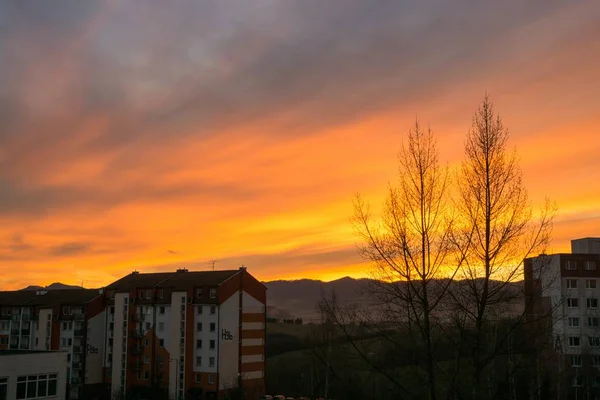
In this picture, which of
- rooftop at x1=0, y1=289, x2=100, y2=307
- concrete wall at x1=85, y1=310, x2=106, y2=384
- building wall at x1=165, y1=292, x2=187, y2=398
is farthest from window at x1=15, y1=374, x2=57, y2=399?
rooftop at x1=0, y1=289, x2=100, y2=307

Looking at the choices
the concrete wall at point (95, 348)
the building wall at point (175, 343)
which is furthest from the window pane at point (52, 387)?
the concrete wall at point (95, 348)

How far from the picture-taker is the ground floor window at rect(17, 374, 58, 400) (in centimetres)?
3153

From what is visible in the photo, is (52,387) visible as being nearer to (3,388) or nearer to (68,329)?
(3,388)

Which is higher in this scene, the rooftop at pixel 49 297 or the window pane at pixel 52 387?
the rooftop at pixel 49 297

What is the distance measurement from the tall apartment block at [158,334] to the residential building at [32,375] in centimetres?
2974

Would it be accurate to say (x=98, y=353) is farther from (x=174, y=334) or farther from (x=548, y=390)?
(x=548, y=390)

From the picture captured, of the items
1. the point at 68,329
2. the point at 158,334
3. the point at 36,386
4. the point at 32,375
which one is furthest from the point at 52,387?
the point at 68,329

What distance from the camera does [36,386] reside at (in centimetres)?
3228

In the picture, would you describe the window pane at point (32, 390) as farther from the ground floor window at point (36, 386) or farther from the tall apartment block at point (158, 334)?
the tall apartment block at point (158, 334)

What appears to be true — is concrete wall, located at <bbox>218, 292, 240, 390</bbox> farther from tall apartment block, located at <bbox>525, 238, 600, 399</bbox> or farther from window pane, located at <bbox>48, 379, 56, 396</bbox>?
tall apartment block, located at <bbox>525, 238, 600, 399</bbox>

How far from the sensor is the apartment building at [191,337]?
63000mm

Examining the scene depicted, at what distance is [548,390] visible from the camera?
175 feet

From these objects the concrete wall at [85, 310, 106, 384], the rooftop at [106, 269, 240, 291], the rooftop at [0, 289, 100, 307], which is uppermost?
the rooftop at [106, 269, 240, 291]

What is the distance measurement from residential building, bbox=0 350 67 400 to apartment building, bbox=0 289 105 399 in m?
40.0
